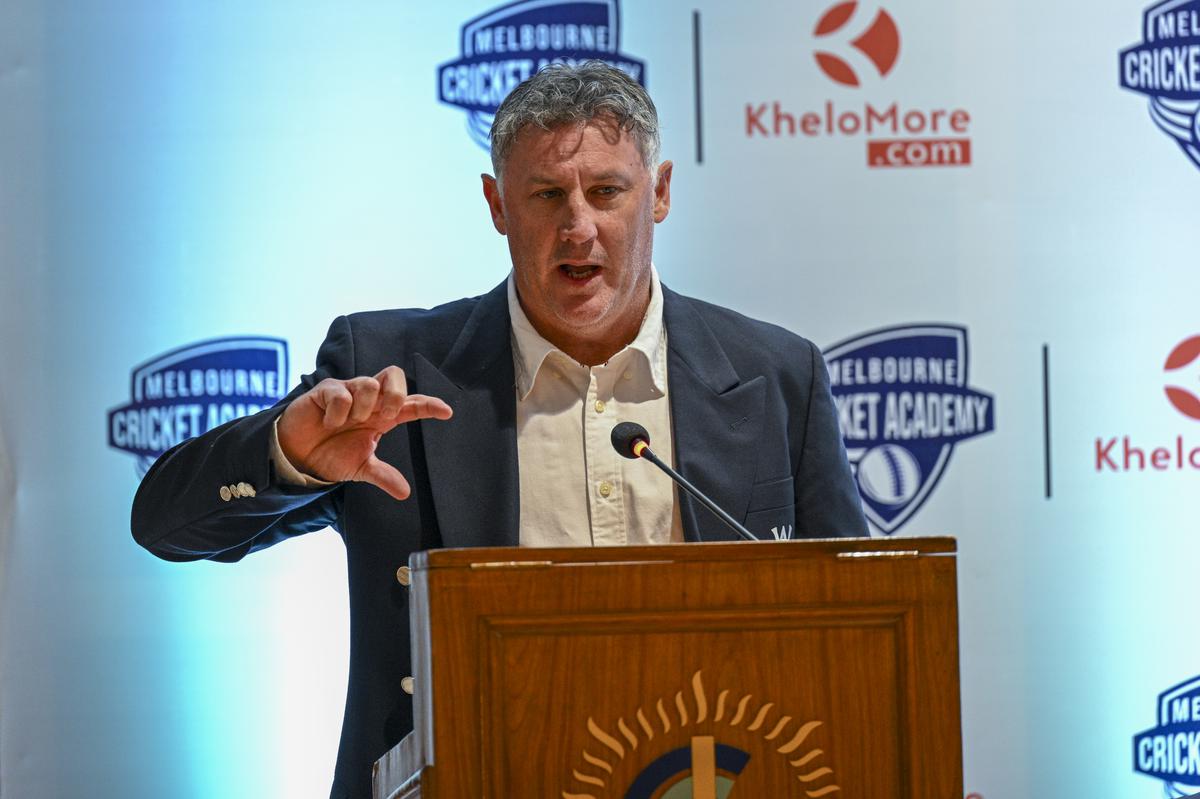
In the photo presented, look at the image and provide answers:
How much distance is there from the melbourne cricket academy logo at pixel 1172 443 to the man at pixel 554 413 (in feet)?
3.83

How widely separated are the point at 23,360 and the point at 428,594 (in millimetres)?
2003

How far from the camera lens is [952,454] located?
3104mm

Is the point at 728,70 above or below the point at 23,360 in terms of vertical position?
above

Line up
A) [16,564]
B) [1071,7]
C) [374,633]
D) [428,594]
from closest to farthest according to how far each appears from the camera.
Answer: [428,594] → [374,633] → [16,564] → [1071,7]

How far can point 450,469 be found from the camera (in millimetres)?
2010

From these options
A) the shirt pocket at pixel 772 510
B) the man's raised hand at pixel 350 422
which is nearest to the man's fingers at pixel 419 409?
the man's raised hand at pixel 350 422

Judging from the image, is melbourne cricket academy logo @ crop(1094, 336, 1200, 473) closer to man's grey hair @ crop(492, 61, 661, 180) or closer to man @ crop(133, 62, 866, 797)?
man @ crop(133, 62, 866, 797)

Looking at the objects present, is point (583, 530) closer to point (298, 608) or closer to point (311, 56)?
point (298, 608)

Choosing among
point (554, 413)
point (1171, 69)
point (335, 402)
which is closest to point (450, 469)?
point (554, 413)

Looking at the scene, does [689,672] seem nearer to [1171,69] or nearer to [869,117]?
[869,117]

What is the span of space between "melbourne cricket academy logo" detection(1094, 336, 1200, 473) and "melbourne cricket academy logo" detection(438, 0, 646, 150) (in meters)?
1.30

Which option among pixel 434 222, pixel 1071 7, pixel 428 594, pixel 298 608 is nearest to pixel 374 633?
pixel 428 594

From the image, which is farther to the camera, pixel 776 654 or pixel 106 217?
pixel 106 217

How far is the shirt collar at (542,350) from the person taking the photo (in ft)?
7.01
